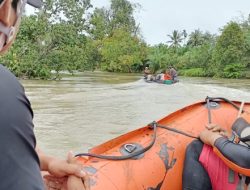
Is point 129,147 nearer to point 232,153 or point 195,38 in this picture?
point 232,153

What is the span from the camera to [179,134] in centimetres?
264

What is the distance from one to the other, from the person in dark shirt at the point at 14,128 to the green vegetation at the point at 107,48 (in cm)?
382

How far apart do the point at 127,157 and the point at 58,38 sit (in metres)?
18.9

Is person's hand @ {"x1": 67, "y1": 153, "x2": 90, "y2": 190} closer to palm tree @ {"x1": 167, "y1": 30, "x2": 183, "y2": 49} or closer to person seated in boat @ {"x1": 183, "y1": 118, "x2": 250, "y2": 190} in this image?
person seated in boat @ {"x1": 183, "y1": 118, "x2": 250, "y2": 190}

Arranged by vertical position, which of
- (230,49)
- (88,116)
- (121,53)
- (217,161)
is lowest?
(88,116)

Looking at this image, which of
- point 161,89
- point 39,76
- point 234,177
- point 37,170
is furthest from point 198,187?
point 39,76

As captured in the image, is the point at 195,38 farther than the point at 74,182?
Yes

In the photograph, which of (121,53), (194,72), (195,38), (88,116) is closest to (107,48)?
(121,53)

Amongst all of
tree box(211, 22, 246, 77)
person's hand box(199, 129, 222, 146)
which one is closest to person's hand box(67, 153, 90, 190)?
person's hand box(199, 129, 222, 146)

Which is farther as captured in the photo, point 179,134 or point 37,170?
point 179,134

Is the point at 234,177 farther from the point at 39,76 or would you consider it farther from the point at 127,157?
the point at 39,76

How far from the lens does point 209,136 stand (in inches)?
94.8

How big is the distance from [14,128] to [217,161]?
71.7 inches

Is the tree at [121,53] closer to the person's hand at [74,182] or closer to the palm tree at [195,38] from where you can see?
the palm tree at [195,38]
